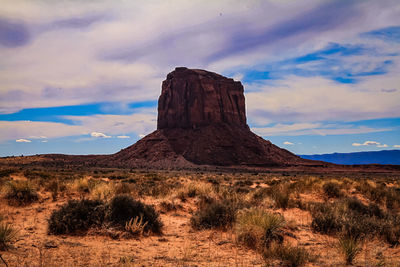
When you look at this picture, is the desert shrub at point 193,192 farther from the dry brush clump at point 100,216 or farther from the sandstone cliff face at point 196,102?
the sandstone cliff face at point 196,102

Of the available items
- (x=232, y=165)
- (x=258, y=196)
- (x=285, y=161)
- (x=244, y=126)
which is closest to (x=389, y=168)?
(x=285, y=161)

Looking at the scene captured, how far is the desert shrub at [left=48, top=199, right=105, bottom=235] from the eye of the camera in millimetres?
7469

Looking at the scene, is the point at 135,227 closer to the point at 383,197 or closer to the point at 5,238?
the point at 5,238

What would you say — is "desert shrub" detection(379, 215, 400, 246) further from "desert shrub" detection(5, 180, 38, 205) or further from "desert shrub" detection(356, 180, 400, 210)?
"desert shrub" detection(5, 180, 38, 205)

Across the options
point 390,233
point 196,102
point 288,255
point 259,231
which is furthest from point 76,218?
point 196,102

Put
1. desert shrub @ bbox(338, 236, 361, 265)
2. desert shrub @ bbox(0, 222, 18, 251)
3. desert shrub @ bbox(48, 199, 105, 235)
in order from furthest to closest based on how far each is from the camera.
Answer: desert shrub @ bbox(48, 199, 105, 235), desert shrub @ bbox(338, 236, 361, 265), desert shrub @ bbox(0, 222, 18, 251)

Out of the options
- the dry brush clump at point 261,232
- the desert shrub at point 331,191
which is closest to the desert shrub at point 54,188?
the dry brush clump at point 261,232

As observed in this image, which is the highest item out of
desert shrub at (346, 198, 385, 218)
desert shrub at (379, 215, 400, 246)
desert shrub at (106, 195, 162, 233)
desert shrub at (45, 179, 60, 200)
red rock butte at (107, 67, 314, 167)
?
red rock butte at (107, 67, 314, 167)

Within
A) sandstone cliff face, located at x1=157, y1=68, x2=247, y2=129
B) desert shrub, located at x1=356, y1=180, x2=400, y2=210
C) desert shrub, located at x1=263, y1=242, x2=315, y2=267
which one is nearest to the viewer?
desert shrub, located at x1=263, y1=242, x2=315, y2=267

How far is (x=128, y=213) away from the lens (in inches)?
327

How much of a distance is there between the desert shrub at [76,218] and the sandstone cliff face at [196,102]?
81.1 m

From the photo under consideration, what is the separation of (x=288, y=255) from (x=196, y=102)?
86581 millimetres

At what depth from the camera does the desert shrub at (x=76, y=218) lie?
24.5ft

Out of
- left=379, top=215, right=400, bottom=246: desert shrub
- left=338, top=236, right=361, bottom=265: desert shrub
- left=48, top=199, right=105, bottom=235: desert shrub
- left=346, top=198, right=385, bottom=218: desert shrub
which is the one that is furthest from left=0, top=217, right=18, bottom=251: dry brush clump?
left=346, top=198, right=385, bottom=218: desert shrub
